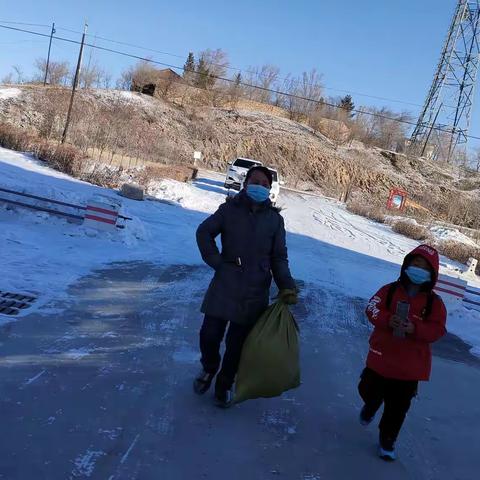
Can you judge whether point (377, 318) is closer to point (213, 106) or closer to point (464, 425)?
point (464, 425)

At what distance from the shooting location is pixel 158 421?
13.0 ft

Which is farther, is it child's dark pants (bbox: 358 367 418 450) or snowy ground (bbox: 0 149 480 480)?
child's dark pants (bbox: 358 367 418 450)

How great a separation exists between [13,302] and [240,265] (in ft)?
10.3

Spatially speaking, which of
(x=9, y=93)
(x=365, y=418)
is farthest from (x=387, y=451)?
(x=9, y=93)

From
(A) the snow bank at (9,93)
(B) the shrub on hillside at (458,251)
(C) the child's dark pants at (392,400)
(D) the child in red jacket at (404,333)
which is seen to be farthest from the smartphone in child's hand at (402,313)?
(A) the snow bank at (9,93)

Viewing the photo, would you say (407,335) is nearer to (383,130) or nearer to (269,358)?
(269,358)

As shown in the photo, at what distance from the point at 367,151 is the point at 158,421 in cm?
6022

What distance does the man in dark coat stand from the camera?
4.20m

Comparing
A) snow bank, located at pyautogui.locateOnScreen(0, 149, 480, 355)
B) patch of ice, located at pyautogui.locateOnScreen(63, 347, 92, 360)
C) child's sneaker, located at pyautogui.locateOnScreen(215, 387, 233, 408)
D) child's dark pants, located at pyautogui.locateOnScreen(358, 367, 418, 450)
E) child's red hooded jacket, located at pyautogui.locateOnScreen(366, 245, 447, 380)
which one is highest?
child's red hooded jacket, located at pyautogui.locateOnScreen(366, 245, 447, 380)

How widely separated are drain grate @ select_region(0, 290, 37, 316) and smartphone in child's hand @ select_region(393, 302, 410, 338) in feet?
12.5

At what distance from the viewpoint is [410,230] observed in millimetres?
28109

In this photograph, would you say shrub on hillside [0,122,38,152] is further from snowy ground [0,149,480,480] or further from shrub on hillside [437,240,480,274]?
shrub on hillside [437,240,480,274]

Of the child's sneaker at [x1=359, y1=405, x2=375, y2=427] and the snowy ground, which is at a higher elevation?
the child's sneaker at [x1=359, y1=405, x2=375, y2=427]

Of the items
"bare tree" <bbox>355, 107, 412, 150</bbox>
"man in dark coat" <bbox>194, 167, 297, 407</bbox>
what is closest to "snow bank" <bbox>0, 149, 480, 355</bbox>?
"man in dark coat" <bbox>194, 167, 297, 407</bbox>
